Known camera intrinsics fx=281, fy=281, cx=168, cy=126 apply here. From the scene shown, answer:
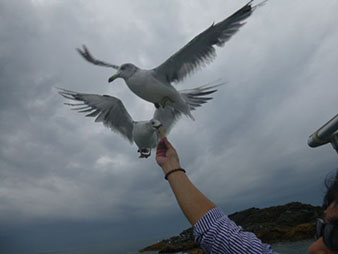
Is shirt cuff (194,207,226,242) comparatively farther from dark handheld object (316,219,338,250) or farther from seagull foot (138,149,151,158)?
seagull foot (138,149,151,158)

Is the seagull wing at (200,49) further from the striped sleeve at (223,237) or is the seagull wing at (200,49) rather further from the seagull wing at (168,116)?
the striped sleeve at (223,237)

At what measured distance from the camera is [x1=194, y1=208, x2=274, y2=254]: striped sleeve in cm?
88

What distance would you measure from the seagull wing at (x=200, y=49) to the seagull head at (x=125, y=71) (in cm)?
35

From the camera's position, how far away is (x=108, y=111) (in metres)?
4.24

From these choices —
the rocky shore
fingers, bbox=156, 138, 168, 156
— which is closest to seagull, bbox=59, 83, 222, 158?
fingers, bbox=156, 138, 168, 156

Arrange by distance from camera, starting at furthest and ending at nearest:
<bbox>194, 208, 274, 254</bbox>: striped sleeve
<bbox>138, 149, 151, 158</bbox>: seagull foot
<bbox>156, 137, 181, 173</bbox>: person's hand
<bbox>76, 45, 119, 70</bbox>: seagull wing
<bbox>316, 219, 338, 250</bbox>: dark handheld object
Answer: <bbox>76, 45, 119, 70</bbox>: seagull wing
<bbox>138, 149, 151, 158</bbox>: seagull foot
<bbox>156, 137, 181, 173</bbox>: person's hand
<bbox>194, 208, 274, 254</bbox>: striped sleeve
<bbox>316, 219, 338, 250</bbox>: dark handheld object

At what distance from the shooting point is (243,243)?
34.5 inches

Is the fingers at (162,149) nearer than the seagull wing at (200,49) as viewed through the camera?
Yes

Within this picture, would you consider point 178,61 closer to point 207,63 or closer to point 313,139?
point 207,63

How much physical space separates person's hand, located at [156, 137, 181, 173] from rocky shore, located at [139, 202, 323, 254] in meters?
24.3

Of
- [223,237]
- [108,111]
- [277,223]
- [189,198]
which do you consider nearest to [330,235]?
[223,237]

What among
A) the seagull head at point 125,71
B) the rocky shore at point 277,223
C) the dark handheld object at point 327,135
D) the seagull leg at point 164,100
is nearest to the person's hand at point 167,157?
the dark handheld object at point 327,135

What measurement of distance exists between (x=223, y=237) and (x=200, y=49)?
357 centimetres

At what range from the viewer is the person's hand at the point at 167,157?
115cm
